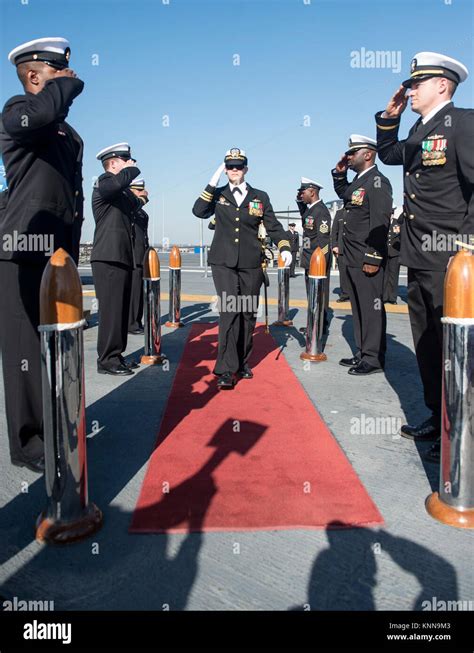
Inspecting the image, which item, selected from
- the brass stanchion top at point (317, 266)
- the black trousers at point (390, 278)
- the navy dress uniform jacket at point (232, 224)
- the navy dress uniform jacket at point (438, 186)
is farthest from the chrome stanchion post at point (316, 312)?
the black trousers at point (390, 278)

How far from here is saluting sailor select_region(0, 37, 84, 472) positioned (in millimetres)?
2855

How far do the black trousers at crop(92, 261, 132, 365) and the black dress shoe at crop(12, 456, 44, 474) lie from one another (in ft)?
7.56

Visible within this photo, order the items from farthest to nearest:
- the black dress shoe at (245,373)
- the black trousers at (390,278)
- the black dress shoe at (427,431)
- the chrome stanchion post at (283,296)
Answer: the black trousers at (390,278)
the chrome stanchion post at (283,296)
the black dress shoe at (245,373)
the black dress shoe at (427,431)

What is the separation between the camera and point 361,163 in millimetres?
5523

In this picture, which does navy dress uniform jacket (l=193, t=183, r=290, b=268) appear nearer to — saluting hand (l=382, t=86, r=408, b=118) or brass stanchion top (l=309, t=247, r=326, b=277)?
brass stanchion top (l=309, t=247, r=326, b=277)

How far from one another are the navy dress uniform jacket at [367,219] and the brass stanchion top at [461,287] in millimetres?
2659

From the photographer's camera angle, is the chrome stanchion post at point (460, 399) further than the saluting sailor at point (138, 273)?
No

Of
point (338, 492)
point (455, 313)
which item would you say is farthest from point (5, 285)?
point (455, 313)

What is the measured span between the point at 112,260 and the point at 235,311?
128 cm

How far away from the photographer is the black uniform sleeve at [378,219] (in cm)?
513

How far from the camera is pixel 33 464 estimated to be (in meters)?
2.98

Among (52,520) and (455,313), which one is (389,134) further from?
(52,520)

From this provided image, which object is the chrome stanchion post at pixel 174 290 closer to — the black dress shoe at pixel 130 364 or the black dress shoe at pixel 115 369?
the black dress shoe at pixel 130 364

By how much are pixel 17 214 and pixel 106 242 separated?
7.49 feet
